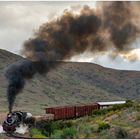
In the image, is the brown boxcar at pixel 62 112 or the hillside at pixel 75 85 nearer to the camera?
the brown boxcar at pixel 62 112

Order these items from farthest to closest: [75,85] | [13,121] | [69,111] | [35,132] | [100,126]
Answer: [75,85] → [69,111] → [13,121] → [35,132] → [100,126]

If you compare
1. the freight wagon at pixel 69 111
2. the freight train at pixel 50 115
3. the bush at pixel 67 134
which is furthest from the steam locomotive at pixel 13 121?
the freight wagon at pixel 69 111

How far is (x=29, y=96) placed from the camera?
90250 mm

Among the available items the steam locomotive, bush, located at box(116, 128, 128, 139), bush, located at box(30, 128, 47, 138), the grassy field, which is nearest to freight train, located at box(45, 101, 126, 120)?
the grassy field

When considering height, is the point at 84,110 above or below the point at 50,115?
above

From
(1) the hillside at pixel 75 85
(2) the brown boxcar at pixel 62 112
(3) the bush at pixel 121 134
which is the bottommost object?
(3) the bush at pixel 121 134

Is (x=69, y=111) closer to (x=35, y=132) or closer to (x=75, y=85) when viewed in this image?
(x=35, y=132)

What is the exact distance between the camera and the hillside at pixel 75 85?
9224 cm

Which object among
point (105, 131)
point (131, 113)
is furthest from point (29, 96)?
point (105, 131)

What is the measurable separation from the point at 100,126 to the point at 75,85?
78445mm

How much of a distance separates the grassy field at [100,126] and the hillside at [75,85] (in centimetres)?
3206

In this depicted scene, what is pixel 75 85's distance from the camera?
11438cm

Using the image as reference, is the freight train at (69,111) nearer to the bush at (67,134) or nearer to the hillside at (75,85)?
the bush at (67,134)

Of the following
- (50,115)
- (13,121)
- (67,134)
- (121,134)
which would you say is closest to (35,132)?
(13,121)
